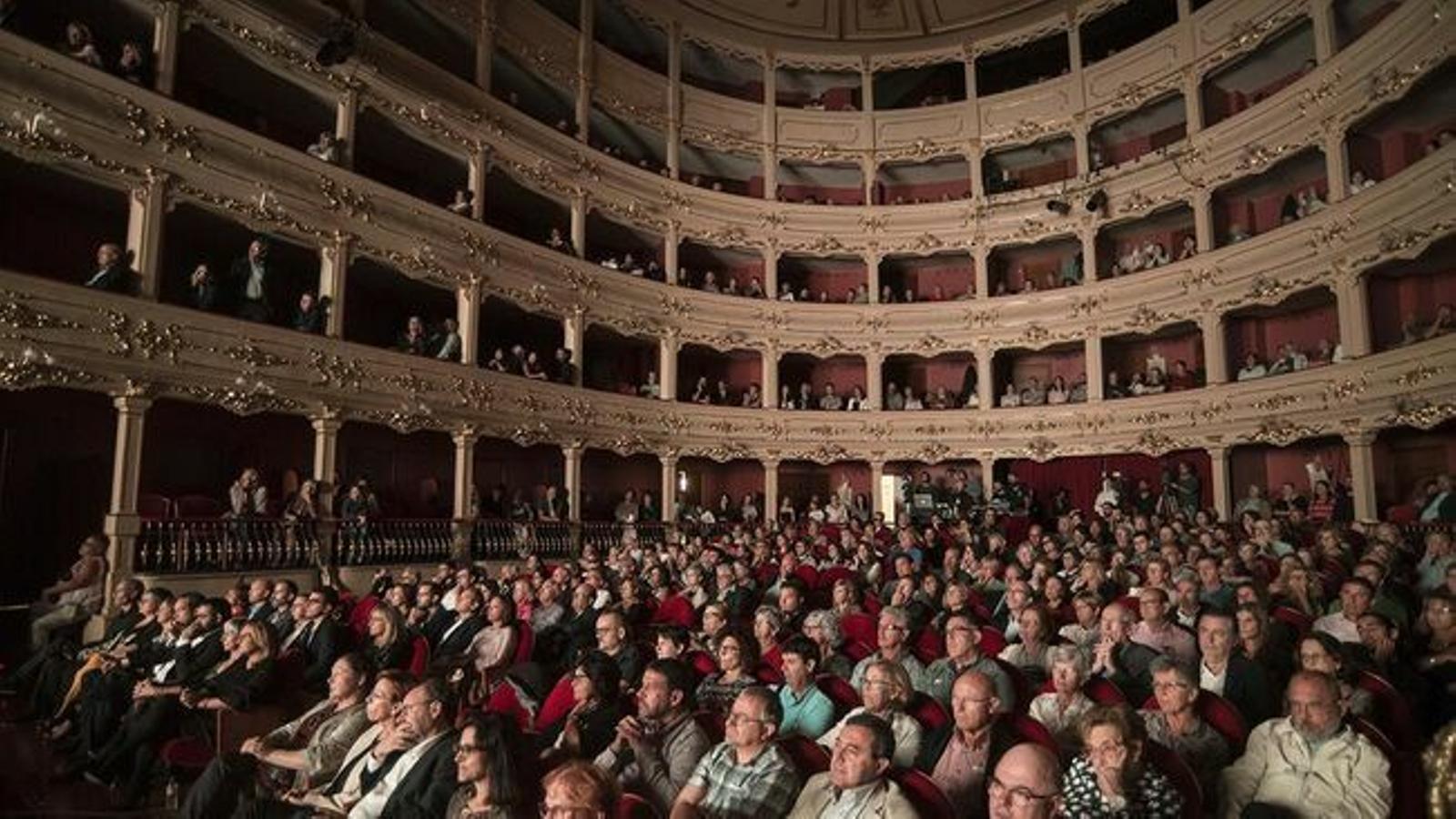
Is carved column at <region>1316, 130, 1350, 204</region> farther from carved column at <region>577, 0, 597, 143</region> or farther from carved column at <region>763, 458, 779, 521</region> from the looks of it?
carved column at <region>577, 0, 597, 143</region>

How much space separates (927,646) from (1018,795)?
7.70 feet

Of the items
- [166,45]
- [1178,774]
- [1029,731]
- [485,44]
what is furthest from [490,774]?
[485,44]

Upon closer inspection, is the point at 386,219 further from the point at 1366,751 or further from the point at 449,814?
the point at 1366,751

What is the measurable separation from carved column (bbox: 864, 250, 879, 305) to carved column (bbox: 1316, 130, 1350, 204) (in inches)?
309

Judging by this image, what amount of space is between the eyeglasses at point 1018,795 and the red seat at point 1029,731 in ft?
2.58

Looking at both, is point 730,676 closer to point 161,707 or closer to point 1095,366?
point 161,707

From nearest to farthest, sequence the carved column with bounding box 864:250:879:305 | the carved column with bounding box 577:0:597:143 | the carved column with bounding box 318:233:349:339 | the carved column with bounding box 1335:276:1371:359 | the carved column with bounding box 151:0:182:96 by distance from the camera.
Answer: the carved column with bounding box 151:0:182:96 < the carved column with bounding box 318:233:349:339 < the carved column with bounding box 1335:276:1371:359 < the carved column with bounding box 577:0:597:143 < the carved column with bounding box 864:250:879:305

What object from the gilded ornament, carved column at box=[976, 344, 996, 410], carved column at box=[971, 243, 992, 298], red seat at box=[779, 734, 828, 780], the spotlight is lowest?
red seat at box=[779, 734, 828, 780]

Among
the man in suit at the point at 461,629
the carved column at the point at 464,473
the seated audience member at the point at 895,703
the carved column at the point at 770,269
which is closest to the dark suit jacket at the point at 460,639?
the man in suit at the point at 461,629

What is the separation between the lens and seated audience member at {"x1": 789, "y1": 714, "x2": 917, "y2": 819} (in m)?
2.55

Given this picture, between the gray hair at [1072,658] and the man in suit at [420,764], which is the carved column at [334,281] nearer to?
the man in suit at [420,764]

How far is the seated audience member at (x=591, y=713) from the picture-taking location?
11.2 ft

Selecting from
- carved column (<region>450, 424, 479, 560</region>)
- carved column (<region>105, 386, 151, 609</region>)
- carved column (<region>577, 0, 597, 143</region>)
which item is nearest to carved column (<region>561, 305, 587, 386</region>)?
carved column (<region>450, 424, 479, 560</region>)

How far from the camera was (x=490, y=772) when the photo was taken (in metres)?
2.67
